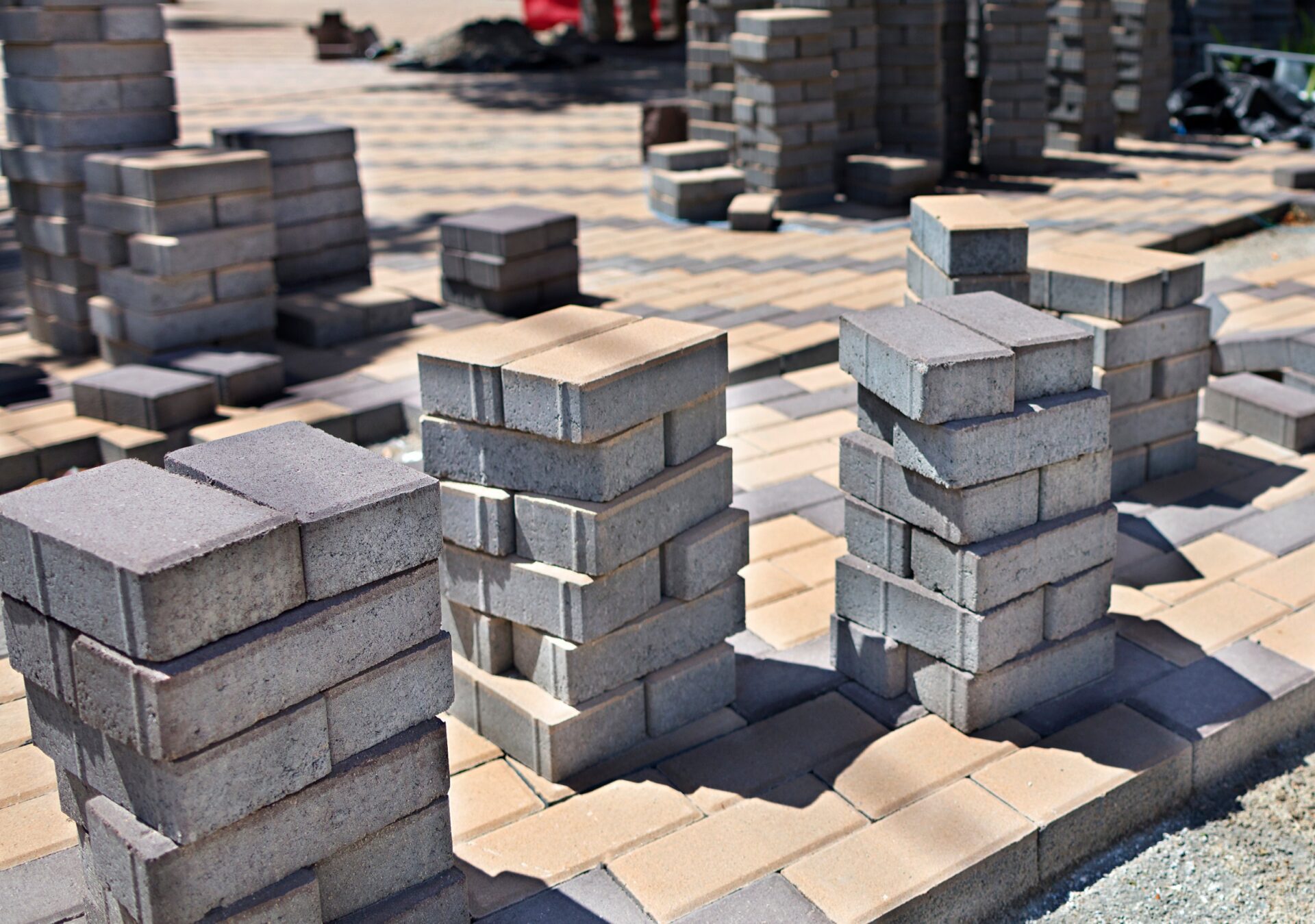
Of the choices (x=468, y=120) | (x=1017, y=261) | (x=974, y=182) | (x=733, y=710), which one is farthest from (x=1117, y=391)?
(x=468, y=120)

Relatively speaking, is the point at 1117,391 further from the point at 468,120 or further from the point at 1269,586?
the point at 468,120

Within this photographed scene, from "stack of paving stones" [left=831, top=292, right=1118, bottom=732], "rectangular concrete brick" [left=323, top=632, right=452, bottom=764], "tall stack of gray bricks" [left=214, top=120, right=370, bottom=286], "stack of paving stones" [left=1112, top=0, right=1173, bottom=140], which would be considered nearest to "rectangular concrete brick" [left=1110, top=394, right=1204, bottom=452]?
"stack of paving stones" [left=831, top=292, right=1118, bottom=732]

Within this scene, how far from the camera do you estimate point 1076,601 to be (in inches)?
166

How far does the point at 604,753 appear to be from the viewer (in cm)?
400

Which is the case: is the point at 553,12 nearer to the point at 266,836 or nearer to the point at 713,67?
the point at 713,67

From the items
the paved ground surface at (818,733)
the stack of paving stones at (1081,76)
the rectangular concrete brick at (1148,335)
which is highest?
the stack of paving stones at (1081,76)

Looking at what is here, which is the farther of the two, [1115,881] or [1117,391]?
[1117,391]

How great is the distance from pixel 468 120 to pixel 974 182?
8697mm

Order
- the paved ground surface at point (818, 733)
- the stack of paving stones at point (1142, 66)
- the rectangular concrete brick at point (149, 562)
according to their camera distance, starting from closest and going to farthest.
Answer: the rectangular concrete brick at point (149, 562)
the paved ground surface at point (818, 733)
the stack of paving stones at point (1142, 66)

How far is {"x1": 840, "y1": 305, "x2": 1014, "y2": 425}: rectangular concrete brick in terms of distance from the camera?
151 inches

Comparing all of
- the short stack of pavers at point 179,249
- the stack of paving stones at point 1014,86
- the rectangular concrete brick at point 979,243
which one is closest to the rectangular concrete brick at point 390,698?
the rectangular concrete brick at point 979,243

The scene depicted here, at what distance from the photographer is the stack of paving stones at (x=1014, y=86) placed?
1383 centimetres

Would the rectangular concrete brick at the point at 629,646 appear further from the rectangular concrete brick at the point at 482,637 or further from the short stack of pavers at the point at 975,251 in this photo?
the short stack of pavers at the point at 975,251

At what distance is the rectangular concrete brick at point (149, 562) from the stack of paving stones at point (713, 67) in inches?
427
